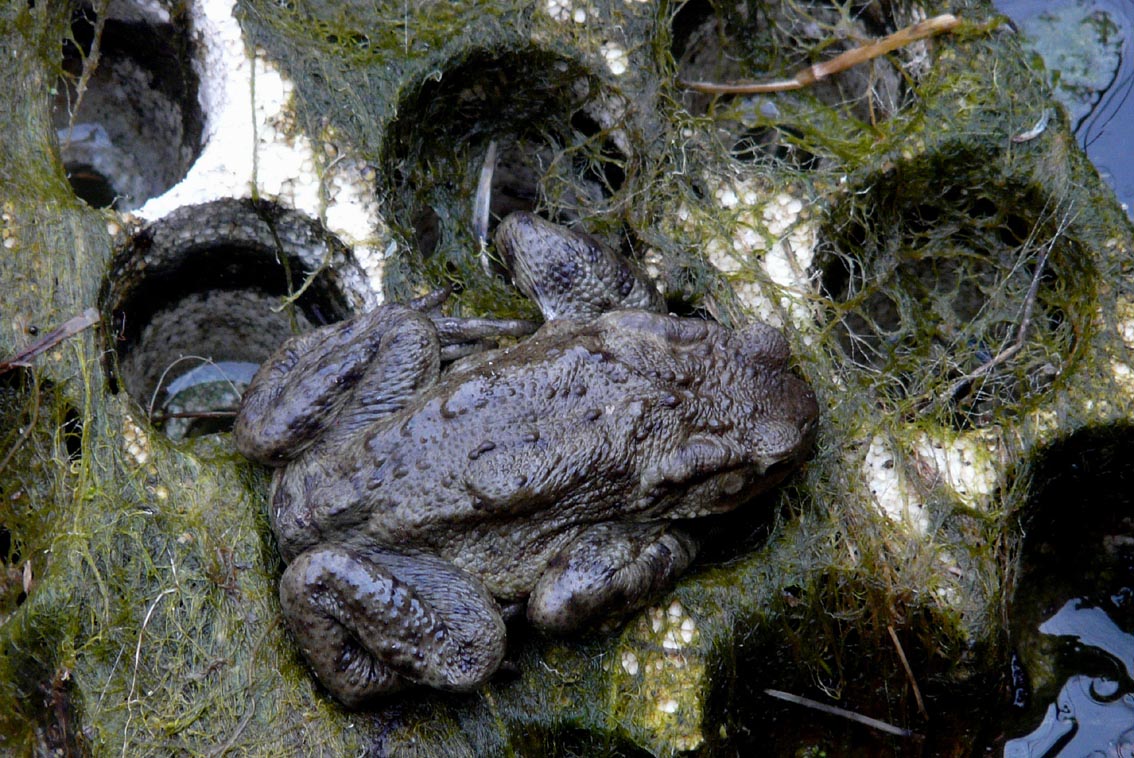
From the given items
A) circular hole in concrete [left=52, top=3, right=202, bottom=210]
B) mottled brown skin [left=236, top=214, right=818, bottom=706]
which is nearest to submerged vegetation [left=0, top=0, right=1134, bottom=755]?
mottled brown skin [left=236, top=214, right=818, bottom=706]

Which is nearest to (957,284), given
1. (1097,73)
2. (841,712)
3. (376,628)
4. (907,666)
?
(1097,73)

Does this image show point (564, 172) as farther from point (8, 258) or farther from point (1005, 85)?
point (8, 258)

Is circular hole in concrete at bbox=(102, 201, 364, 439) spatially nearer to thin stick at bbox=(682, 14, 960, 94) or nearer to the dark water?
thin stick at bbox=(682, 14, 960, 94)

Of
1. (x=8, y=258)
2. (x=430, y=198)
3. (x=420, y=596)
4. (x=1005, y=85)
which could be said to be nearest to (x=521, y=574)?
(x=420, y=596)

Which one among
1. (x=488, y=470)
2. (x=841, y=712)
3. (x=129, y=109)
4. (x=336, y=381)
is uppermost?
(x=129, y=109)

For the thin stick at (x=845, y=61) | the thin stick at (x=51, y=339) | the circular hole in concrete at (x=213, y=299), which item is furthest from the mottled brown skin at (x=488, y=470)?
the thin stick at (x=845, y=61)

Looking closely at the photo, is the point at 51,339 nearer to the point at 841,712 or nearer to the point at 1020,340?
the point at 841,712
